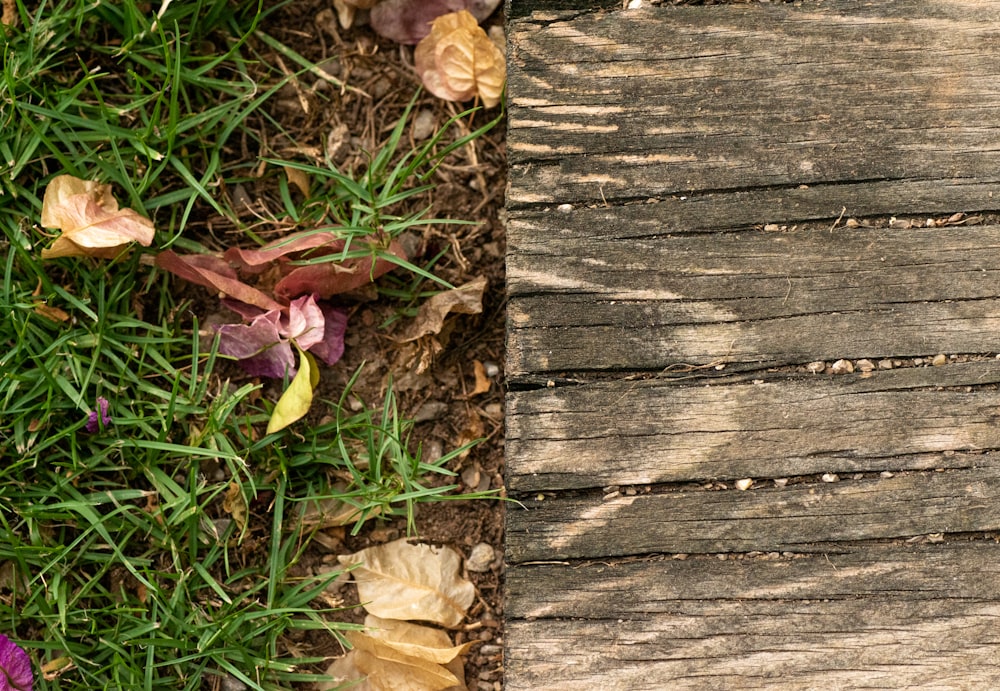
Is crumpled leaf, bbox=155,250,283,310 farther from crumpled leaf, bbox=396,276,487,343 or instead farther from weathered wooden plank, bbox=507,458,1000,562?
weathered wooden plank, bbox=507,458,1000,562

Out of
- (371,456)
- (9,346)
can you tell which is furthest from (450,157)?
(9,346)

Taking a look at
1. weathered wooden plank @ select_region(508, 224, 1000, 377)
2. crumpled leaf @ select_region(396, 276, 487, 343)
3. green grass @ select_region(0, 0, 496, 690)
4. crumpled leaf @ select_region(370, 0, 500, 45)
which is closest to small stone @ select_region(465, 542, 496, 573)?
green grass @ select_region(0, 0, 496, 690)

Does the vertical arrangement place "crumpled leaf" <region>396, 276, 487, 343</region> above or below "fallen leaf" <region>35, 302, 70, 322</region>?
above

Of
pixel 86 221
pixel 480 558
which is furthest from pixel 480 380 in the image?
pixel 86 221

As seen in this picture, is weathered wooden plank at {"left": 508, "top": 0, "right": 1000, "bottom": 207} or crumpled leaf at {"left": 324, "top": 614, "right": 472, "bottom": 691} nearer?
weathered wooden plank at {"left": 508, "top": 0, "right": 1000, "bottom": 207}

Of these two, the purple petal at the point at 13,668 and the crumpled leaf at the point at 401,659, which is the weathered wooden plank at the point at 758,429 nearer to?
the crumpled leaf at the point at 401,659

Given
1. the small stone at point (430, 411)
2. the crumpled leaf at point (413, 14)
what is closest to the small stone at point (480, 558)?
the small stone at point (430, 411)

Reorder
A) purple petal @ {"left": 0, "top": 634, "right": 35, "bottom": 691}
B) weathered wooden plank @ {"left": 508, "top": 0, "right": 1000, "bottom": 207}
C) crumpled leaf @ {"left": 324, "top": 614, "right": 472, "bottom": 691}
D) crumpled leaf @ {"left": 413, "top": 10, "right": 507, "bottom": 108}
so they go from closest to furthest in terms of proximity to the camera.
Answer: weathered wooden plank @ {"left": 508, "top": 0, "right": 1000, "bottom": 207}, purple petal @ {"left": 0, "top": 634, "right": 35, "bottom": 691}, crumpled leaf @ {"left": 324, "top": 614, "right": 472, "bottom": 691}, crumpled leaf @ {"left": 413, "top": 10, "right": 507, "bottom": 108}

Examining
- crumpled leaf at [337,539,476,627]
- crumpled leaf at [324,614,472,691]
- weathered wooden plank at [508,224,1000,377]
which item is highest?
weathered wooden plank at [508,224,1000,377]
